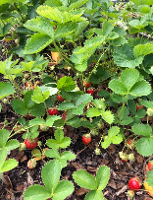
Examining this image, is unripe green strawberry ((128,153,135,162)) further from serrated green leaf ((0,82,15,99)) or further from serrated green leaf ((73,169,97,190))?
serrated green leaf ((0,82,15,99))

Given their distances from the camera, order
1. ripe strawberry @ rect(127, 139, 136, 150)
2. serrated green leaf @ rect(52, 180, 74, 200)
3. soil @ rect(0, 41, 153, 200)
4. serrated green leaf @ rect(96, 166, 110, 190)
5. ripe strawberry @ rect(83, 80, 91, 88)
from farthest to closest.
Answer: ripe strawberry @ rect(83, 80, 91, 88), ripe strawberry @ rect(127, 139, 136, 150), soil @ rect(0, 41, 153, 200), serrated green leaf @ rect(96, 166, 110, 190), serrated green leaf @ rect(52, 180, 74, 200)

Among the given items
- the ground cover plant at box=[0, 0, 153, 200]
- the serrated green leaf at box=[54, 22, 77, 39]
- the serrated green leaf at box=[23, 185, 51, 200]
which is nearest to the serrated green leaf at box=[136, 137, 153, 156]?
the ground cover plant at box=[0, 0, 153, 200]

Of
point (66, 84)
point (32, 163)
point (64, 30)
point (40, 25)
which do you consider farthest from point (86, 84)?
point (32, 163)

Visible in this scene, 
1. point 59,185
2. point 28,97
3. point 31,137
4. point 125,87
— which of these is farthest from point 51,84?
point 59,185

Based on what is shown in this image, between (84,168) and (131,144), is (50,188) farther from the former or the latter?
(131,144)

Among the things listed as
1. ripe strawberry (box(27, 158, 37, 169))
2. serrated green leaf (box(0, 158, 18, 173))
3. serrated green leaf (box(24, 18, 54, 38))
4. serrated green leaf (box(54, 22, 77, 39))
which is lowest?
ripe strawberry (box(27, 158, 37, 169))

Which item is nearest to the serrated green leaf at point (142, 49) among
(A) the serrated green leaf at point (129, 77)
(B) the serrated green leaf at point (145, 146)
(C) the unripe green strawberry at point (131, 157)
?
(A) the serrated green leaf at point (129, 77)
